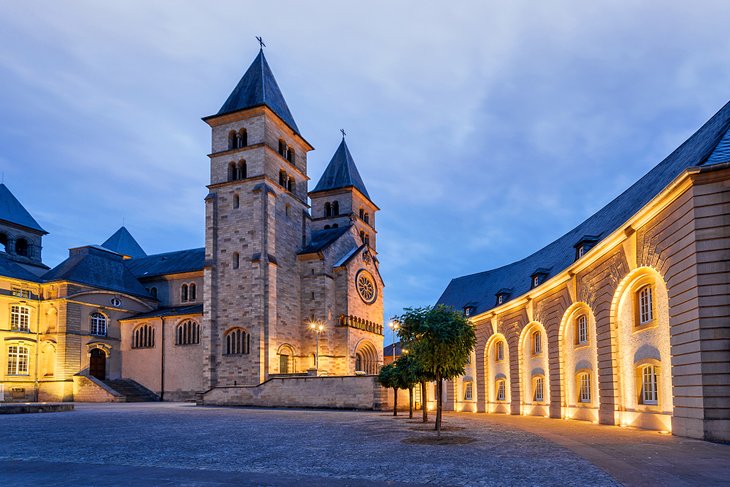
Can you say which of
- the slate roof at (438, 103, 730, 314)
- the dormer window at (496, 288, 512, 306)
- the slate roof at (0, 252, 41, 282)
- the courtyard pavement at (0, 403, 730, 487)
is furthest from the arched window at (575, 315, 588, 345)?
the slate roof at (0, 252, 41, 282)

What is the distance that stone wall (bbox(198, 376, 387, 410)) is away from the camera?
38.4 metres

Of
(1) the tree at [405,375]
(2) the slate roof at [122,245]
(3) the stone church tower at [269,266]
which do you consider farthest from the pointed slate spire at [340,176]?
(1) the tree at [405,375]

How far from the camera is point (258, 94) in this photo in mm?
53688

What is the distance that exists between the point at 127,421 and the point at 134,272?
43.5m

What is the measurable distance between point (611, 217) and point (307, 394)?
77.6 feet

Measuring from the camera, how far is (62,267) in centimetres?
5941

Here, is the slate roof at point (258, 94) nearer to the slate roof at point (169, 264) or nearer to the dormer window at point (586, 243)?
the slate roof at point (169, 264)

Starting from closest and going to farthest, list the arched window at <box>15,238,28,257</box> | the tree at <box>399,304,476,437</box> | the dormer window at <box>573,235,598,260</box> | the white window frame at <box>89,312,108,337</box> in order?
the tree at <box>399,304,476,437</box>, the dormer window at <box>573,235,598,260</box>, the white window frame at <box>89,312,108,337</box>, the arched window at <box>15,238,28,257</box>

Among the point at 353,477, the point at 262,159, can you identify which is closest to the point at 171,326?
the point at 262,159

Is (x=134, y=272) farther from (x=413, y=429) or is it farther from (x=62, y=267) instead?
(x=413, y=429)

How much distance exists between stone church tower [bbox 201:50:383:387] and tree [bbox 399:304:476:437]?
2955 centimetres

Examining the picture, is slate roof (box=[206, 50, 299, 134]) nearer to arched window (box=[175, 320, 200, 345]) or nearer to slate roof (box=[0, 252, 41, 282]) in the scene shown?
arched window (box=[175, 320, 200, 345])

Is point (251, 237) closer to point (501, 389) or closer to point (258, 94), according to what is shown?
point (258, 94)

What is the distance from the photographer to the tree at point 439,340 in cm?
1966
